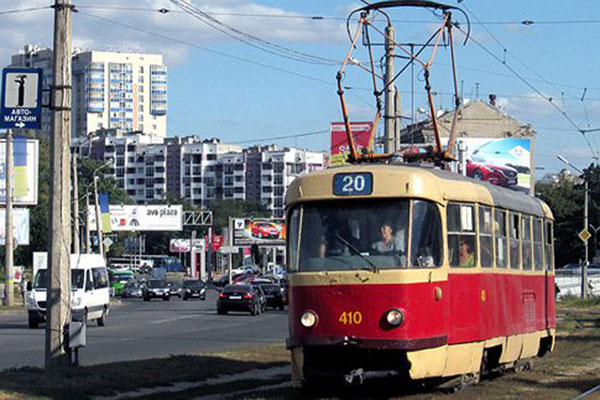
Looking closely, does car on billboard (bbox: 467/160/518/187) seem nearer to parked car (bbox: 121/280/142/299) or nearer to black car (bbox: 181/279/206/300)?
black car (bbox: 181/279/206/300)

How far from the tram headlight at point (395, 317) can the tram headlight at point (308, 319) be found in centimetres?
95

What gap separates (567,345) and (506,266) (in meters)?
11.3

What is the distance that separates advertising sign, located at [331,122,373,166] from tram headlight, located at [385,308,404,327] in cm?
4078

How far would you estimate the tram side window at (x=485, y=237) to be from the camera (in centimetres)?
1691

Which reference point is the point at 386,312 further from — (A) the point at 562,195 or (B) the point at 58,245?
(A) the point at 562,195

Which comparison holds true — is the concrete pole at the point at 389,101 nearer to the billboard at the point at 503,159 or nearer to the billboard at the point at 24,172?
the billboard at the point at 24,172

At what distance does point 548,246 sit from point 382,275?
8.52m

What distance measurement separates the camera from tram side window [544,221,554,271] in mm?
22047

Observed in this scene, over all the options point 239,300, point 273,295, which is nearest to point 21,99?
point 239,300

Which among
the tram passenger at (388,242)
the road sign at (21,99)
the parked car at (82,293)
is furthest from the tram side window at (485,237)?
the parked car at (82,293)

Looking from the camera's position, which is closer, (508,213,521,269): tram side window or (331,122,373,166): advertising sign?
(508,213,521,269): tram side window

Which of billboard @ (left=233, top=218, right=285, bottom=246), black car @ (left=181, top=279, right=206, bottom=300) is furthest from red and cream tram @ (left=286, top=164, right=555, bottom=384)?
billboard @ (left=233, top=218, right=285, bottom=246)

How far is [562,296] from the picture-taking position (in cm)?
6375

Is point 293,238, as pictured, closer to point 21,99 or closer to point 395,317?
point 395,317
